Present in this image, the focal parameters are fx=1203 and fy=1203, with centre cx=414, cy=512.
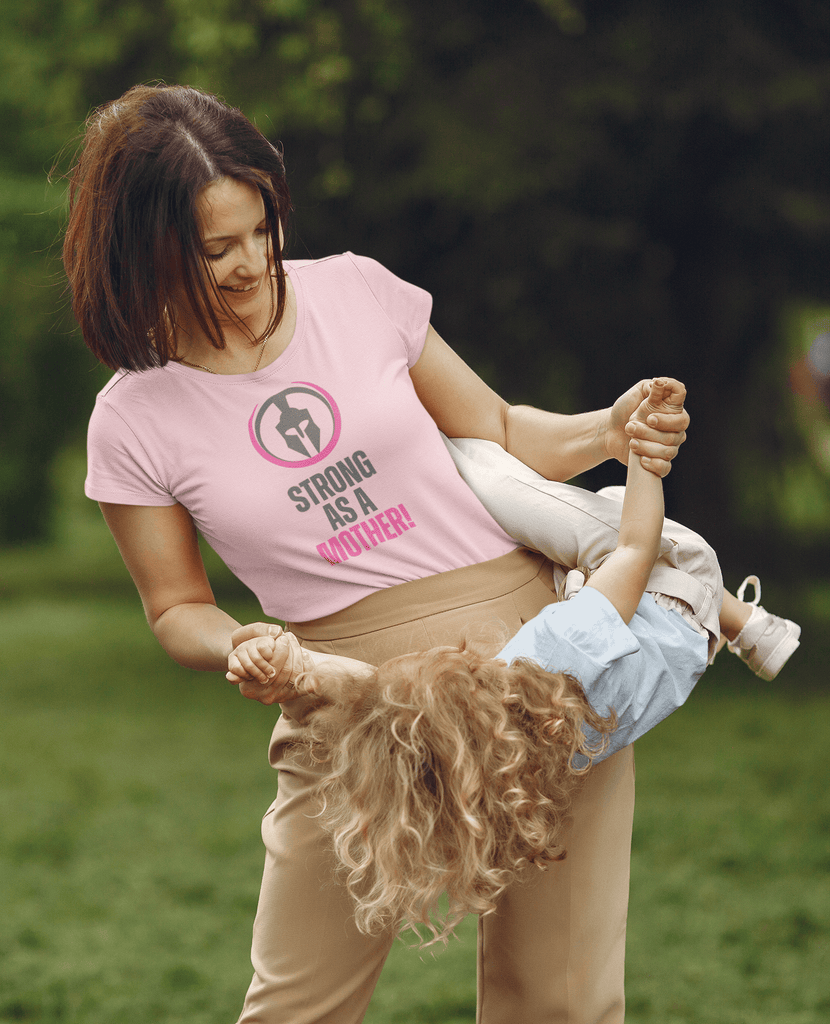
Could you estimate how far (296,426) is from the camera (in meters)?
1.93

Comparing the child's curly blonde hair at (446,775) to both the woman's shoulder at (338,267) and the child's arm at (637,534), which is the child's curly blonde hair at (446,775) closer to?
the child's arm at (637,534)

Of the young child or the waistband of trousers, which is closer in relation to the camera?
the young child

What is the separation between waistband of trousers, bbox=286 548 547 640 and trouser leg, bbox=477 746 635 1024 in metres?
0.35

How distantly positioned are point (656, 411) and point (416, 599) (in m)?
0.49

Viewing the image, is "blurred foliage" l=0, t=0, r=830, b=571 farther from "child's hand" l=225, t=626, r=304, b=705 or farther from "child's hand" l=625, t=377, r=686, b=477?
"child's hand" l=225, t=626, r=304, b=705

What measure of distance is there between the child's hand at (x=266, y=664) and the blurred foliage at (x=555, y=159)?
212 inches

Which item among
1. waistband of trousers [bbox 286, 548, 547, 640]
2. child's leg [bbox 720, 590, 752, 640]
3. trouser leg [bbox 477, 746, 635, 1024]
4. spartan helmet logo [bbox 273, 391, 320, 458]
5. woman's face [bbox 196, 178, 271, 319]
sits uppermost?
woman's face [bbox 196, 178, 271, 319]

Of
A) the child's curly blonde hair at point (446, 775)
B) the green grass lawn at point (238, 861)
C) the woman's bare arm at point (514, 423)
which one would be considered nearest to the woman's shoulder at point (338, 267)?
the woman's bare arm at point (514, 423)

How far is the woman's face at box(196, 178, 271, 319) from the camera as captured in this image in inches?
71.6

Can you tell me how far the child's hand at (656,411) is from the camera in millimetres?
1868

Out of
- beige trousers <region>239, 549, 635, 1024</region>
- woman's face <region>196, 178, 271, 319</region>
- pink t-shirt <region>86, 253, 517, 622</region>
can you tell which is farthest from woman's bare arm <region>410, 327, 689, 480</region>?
woman's face <region>196, 178, 271, 319</region>

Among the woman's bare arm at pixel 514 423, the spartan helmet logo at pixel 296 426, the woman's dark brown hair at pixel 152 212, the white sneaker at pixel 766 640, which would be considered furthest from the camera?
the white sneaker at pixel 766 640

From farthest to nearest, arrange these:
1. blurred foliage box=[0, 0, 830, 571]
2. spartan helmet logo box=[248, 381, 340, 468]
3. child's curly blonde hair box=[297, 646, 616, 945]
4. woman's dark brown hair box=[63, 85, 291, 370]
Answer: blurred foliage box=[0, 0, 830, 571]
spartan helmet logo box=[248, 381, 340, 468]
woman's dark brown hair box=[63, 85, 291, 370]
child's curly blonde hair box=[297, 646, 616, 945]

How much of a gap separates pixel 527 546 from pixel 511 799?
0.55 m
